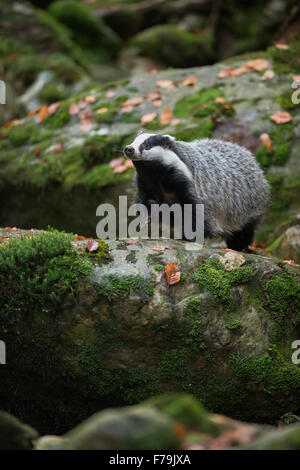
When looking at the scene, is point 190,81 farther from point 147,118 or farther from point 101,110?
point 101,110

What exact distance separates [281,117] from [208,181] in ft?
7.72

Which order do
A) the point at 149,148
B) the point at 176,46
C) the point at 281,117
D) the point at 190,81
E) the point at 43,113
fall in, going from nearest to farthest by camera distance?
1. the point at 149,148
2. the point at 281,117
3. the point at 190,81
4. the point at 43,113
5. the point at 176,46

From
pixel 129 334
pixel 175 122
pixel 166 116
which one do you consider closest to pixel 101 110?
pixel 166 116

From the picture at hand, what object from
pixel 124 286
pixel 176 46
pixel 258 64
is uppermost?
pixel 176 46

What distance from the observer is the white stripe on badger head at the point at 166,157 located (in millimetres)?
4902

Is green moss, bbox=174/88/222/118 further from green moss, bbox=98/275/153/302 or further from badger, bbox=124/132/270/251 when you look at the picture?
green moss, bbox=98/275/153/302

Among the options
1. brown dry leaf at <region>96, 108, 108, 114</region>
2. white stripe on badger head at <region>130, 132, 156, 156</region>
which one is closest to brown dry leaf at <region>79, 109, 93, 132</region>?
brown dry leaf at <region>96, 108, 108, 114</region>

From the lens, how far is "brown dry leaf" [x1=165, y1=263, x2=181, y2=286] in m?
4.25

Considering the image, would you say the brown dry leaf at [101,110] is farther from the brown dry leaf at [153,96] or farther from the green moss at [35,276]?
the green moss at [35,276]

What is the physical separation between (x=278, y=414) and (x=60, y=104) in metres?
5.91

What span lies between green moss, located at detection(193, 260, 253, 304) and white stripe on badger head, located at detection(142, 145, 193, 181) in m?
1.06

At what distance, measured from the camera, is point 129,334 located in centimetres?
413

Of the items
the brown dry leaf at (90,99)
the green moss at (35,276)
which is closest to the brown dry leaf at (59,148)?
the brown dry leaf at (90,99)

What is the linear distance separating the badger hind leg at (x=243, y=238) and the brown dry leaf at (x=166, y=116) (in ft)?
7.41
